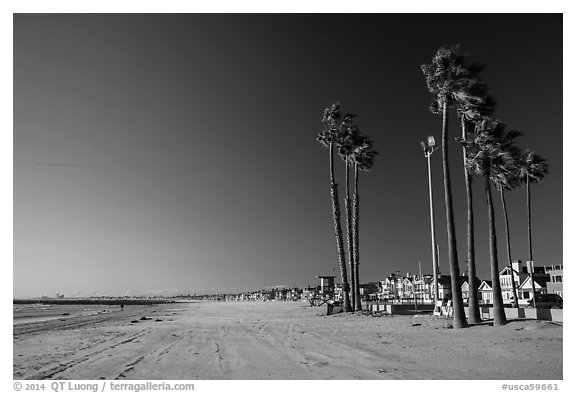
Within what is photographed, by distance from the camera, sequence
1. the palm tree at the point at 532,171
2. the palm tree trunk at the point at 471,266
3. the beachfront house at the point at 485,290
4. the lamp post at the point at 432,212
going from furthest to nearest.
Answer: the beachfront house at the point at 485,290
the palm tree at the point at 532,171
the lamp post at the point at 432,212
the palm tree trunk at the point at 471,266

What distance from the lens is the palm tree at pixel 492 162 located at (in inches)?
762

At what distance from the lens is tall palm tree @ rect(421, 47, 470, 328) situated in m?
19.5

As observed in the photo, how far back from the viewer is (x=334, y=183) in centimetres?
3634

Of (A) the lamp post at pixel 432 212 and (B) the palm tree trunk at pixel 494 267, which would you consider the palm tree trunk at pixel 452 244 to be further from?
(A) the lamp post at pixel 432 212

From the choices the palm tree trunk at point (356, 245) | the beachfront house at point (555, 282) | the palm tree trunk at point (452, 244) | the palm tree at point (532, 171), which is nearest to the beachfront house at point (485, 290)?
the beachfront house at point (555, 282)

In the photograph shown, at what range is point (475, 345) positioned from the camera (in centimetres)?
1409

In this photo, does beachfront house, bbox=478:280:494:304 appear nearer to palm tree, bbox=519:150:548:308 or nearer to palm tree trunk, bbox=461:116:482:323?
palm tree, bbox=519:150:548:308

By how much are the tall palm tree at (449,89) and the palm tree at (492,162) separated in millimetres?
1490

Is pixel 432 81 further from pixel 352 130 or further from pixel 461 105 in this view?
pixel 352 130

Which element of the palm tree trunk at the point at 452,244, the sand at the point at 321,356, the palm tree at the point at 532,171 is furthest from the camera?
the palm tree at the point at 532,171

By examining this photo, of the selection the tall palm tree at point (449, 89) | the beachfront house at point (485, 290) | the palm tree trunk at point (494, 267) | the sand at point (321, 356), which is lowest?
the beachfront house at point (485, 290)

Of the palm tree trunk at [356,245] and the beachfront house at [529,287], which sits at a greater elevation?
the palm tree trunk at [356,245]

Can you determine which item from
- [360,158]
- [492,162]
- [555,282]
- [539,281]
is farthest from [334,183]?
[539,281]

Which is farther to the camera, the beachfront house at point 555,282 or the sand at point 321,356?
the beachfront house at point 555,282
